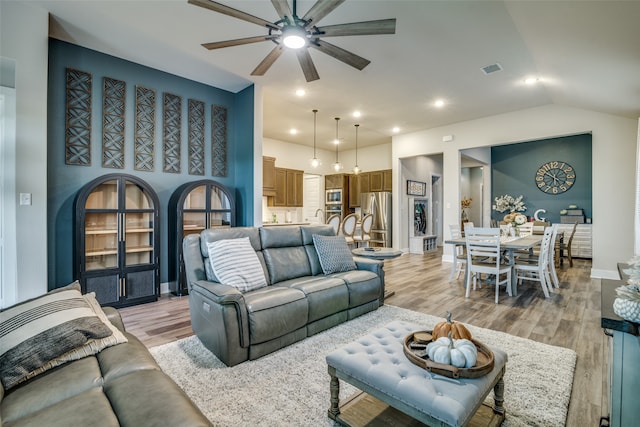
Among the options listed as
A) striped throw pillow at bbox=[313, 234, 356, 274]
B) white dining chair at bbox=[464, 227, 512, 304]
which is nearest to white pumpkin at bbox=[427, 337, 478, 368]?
striped throw pillow at bbox=[313, 234, 356, 274]

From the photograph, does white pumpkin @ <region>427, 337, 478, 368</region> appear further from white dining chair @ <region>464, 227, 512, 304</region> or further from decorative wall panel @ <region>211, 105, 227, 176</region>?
decorative wall panel @ <region>211, 105, 227, 176</region>

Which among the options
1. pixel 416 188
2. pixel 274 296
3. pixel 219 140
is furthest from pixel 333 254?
pixel 416 188

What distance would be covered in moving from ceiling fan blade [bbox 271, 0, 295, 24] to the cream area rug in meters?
2.54

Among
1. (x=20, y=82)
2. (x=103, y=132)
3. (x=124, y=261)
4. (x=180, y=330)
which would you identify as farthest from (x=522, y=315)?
(x=20, y=82)

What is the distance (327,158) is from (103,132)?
674cm

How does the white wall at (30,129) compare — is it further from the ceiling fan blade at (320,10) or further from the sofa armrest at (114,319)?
the ceiling fan blade at (320,10)

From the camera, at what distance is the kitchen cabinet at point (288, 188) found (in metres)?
7.94

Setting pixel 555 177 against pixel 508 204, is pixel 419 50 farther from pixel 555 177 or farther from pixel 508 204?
pixel 555 177

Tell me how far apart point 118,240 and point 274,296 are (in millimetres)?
2504

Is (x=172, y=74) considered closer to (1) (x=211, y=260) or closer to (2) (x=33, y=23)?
(2) (x=33, y=23)

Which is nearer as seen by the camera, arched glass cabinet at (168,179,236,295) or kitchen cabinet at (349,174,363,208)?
arched glass cabinet at (168,179,236,295)

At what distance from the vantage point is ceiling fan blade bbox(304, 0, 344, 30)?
2.16 metres

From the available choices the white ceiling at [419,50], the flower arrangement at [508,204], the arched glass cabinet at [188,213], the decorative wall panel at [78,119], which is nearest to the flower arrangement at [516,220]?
the white ceiling at [419,50]

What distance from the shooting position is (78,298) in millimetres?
1580
